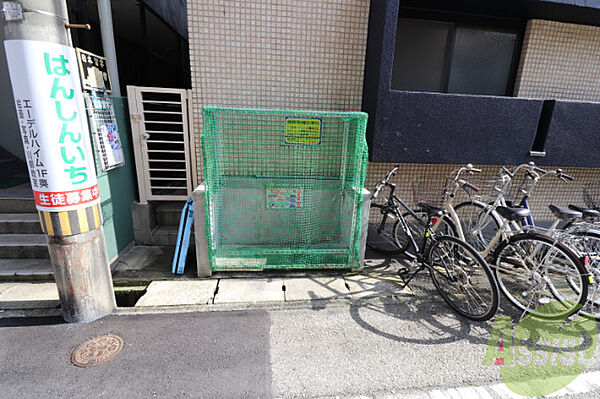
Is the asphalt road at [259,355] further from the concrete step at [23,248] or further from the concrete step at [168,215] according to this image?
the concrete step at [168,215]

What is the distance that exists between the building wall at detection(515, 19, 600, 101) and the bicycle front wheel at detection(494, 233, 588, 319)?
3.51m

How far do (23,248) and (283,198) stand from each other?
3.78 meters

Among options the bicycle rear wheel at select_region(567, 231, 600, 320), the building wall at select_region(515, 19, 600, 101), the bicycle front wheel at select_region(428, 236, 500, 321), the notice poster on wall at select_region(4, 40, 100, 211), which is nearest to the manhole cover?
the notice poster on wall at select_region(4, 40, 100, 211)

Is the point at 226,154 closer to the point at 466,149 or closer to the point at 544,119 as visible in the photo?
the point at 466,149

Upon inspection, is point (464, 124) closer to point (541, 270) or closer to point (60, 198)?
point (541, 270)

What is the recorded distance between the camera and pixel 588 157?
4.85 metres

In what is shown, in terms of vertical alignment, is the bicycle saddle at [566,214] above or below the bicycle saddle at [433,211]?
above

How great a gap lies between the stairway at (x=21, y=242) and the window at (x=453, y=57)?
6246 mm

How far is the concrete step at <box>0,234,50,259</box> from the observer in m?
4.10

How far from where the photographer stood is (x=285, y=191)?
14.2 ft

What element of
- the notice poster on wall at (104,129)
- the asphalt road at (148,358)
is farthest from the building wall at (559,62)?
the notice poster on wall at (104,129)

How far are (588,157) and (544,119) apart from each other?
3.50 feet

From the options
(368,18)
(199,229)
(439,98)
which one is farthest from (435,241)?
(368,18)

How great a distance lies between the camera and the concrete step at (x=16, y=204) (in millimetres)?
4508
